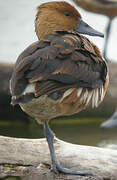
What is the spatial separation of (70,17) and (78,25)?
10cm

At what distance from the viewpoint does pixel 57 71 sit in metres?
3.02

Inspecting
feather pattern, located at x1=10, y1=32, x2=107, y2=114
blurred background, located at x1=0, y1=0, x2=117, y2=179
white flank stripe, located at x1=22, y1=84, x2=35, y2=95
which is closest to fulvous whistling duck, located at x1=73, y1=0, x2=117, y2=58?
blurred background, located at x1=0, y1=0, x2=117, y2=179

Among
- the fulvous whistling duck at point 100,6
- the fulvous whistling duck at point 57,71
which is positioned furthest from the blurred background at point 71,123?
the fulvous whistling duck at point 57,71

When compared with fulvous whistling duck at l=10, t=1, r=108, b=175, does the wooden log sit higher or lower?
lower

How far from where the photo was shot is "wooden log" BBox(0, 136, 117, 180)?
3.60 meters

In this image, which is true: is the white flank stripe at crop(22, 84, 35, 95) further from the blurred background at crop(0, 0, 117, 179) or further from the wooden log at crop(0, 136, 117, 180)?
the blurred background at crop(0, 0, 117, 179)

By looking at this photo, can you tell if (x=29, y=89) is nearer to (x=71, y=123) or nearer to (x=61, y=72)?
(x=61, y=72)

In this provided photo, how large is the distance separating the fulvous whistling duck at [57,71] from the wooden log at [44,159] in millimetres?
127

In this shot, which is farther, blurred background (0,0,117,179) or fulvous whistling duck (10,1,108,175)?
blurred background (0,0,117,179)

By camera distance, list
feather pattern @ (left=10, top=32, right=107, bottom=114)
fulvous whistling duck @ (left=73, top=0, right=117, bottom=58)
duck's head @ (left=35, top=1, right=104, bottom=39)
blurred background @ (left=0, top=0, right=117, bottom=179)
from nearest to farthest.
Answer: feather pattern @ (left=10, top=32, right=107, bottom=114) → duck's head @ (left=35, top=1, right=104, bottom=39) → blurred background @ (left=0, top=0, right=117, bottom=179) → fulvous whistling duck @ (left=73, top=0, right=117, bottom=58)

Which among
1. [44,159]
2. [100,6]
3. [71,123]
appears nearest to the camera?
[44,159]

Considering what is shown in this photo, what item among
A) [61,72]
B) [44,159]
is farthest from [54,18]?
[44,159]

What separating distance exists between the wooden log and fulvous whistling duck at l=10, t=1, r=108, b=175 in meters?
0.13

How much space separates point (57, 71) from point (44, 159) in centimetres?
95
